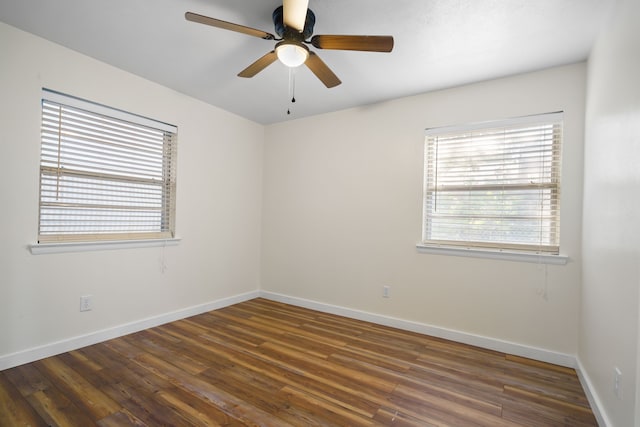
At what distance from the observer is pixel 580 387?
214 centimetres

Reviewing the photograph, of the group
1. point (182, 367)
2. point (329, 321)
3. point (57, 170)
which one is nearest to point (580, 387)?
point (329, 321)

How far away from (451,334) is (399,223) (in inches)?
48.5

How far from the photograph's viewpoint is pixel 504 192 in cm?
278

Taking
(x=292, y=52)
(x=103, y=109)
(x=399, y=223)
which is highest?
(x=292, y=52)

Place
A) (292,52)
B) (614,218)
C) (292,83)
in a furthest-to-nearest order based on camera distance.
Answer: (292,83) < (292,52) < (614,218)

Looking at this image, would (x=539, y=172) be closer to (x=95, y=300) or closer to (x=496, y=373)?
(x=496, y=373)

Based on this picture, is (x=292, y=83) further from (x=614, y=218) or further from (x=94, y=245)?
(x=614, y=218)

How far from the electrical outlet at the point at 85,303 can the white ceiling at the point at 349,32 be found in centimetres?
213

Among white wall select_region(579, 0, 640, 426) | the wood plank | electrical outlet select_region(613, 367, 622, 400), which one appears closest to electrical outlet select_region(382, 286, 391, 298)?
white wall select_region(579, 0, 640, 426)

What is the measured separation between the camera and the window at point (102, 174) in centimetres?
246

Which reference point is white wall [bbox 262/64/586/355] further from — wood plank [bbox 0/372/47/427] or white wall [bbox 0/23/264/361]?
wood plank [bbox 0/372/47/427]

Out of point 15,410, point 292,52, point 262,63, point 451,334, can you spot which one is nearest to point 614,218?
point 451,334

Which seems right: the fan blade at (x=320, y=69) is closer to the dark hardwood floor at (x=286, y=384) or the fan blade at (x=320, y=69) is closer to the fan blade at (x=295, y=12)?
the fan blade at (x=295, y=12)

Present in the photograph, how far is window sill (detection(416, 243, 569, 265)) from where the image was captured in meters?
2.52
